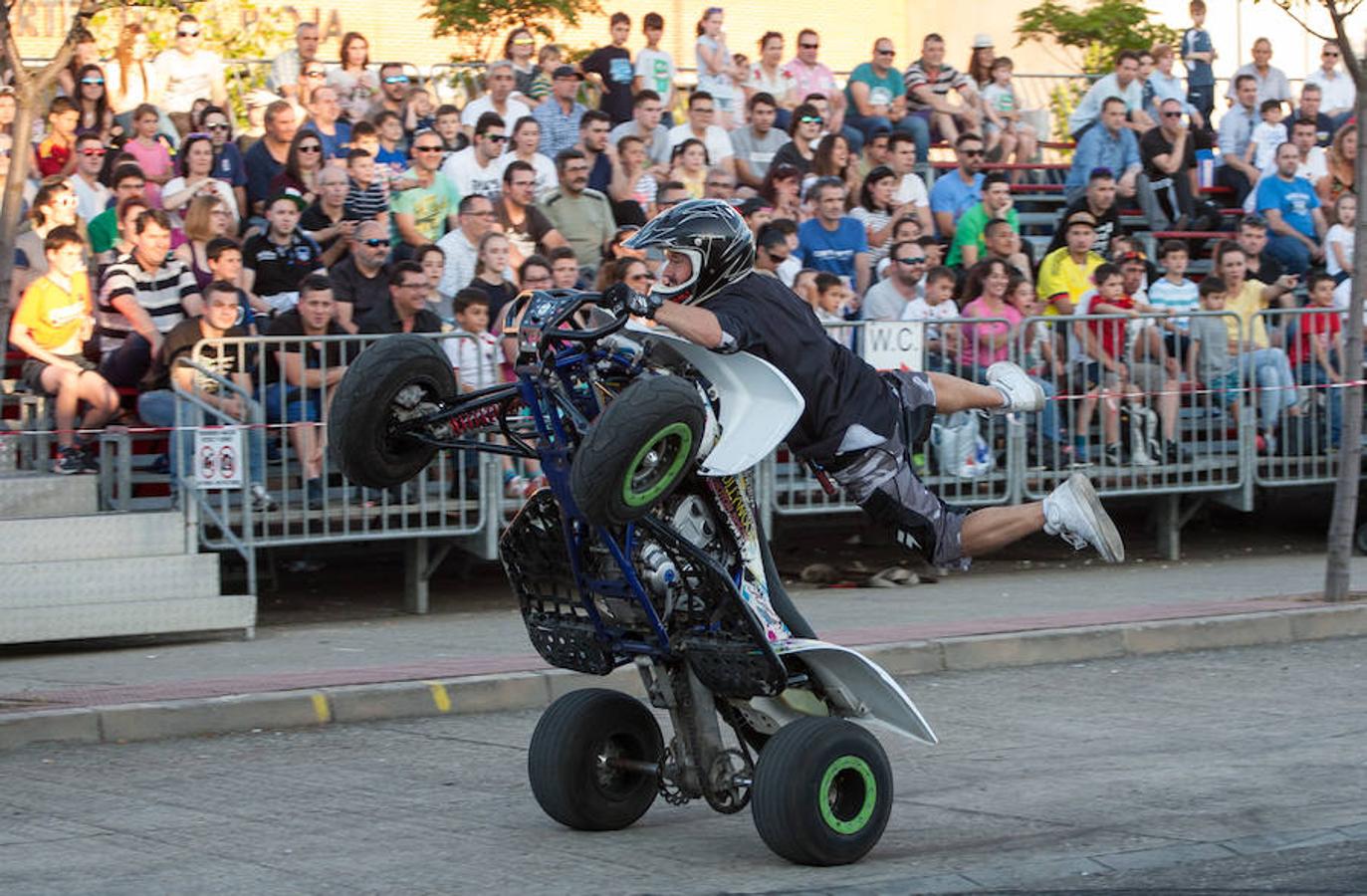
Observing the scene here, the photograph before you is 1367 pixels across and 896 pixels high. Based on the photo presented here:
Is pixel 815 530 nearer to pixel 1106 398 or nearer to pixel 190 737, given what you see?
pixel 1106 398

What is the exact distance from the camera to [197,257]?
13.3m

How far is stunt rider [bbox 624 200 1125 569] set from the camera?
22.4 feet

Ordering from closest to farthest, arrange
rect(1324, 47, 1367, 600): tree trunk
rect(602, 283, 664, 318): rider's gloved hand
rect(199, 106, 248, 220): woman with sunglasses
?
rect(602, 283, 664, 318): rider's gloved hand → rect(1324, 47, 1367, 600): tree trunk → rect(199, 106, 248, 220): woman with sunglasses

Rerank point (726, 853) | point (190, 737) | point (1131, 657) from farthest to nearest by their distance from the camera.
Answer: point (1131, 657)
point (190, 737)
point (726, 853)

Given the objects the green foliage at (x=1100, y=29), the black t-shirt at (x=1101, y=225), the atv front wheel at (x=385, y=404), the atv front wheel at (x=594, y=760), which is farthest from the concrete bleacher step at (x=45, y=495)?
the green foliage at (x=1100, y=29)

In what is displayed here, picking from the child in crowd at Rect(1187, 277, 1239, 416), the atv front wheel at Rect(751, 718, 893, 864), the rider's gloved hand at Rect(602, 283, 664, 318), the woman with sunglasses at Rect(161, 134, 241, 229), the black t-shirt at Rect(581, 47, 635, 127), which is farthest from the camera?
the black t-shirt at Rect(581, 47, 635, 127)

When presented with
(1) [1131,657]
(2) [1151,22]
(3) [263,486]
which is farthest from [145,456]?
(2) [1151,22]

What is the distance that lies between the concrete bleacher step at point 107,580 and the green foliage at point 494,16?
46.0 ft

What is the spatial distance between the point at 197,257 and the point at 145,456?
179 centimetres

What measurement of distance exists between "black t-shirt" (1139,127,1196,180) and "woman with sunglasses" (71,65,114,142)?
30.3 feet

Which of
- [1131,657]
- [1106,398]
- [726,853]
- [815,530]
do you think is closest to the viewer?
[726,853]

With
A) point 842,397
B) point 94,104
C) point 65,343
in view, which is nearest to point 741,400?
point 842,397

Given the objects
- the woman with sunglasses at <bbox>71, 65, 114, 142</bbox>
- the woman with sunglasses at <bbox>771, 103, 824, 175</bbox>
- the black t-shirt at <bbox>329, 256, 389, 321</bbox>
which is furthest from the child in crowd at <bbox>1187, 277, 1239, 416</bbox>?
the woman with sunglasses at <bbox>71, 65, 114, 142</bbox>

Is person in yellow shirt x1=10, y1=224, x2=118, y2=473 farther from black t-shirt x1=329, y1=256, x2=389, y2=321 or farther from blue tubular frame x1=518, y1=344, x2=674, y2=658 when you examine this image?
blue tubular frame x1=518, y1=344, x2=674, y2=658
